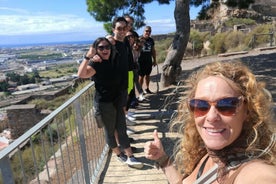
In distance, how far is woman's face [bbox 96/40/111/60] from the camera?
3.88 metres

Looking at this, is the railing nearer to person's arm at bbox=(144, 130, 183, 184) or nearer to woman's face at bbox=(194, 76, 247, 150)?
person's arm at bbox=(144, 130, 183, 184)

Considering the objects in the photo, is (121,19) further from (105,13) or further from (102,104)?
(105,13)

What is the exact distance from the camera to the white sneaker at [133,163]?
167 inches

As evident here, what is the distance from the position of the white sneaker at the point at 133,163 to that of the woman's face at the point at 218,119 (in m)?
2.84

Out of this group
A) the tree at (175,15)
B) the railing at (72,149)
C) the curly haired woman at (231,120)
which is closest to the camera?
the curly haired woman at (231,120)

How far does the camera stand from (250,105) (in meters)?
1.47

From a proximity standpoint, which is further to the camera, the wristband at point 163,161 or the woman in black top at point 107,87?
the woman in black top at point 107,87

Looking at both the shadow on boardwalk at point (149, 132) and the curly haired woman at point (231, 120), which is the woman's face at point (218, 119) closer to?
the curly haired woman at point (231, 120)

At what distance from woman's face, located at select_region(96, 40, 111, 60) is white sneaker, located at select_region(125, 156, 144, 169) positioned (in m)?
1.39

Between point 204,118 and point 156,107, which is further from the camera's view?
point 156,107

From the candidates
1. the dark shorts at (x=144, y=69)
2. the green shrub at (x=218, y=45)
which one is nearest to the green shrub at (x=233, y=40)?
the green shrub at (x=218, y=45)

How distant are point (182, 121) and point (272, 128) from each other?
51 centimetres

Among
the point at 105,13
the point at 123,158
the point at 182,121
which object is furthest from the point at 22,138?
the point at 105,13

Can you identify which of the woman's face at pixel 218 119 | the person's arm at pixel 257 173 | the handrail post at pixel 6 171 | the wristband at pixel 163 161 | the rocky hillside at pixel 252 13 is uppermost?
the rocky hillside at pixel 252 13
